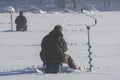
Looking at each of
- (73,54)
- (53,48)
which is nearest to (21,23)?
(73,54)

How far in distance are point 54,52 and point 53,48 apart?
0.35 feet

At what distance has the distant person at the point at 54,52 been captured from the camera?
14.1 metres

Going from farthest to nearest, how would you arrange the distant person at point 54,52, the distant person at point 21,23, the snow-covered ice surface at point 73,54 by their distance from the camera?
the distant person at point 21,23, the distant person at point 54,52, the snow-covered ice surface at point 73,54

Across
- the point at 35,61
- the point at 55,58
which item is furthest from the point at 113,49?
the point at 55,58

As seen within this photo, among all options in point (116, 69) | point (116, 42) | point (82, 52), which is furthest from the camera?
point (116, 42)

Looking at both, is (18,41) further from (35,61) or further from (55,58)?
(55,58)

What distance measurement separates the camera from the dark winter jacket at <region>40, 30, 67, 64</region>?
14.1m

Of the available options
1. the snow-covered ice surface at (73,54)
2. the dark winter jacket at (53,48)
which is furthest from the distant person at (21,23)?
the dark winter jacket at (53,48)

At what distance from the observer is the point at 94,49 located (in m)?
21.6

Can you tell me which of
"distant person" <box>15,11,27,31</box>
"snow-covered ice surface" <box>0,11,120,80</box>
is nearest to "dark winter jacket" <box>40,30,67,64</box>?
"snow-covered ice surface" <box>0,11,120,80</box>

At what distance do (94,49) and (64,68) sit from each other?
6997 millimetres

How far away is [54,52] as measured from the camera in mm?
14188

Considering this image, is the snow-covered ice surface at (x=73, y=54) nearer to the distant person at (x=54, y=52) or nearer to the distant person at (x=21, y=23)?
the distant person at (x=54, y=52)

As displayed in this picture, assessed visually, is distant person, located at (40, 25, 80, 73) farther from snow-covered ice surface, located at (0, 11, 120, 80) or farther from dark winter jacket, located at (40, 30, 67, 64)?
snow-covered ice surface, located at (0, 11, 120, 80)
